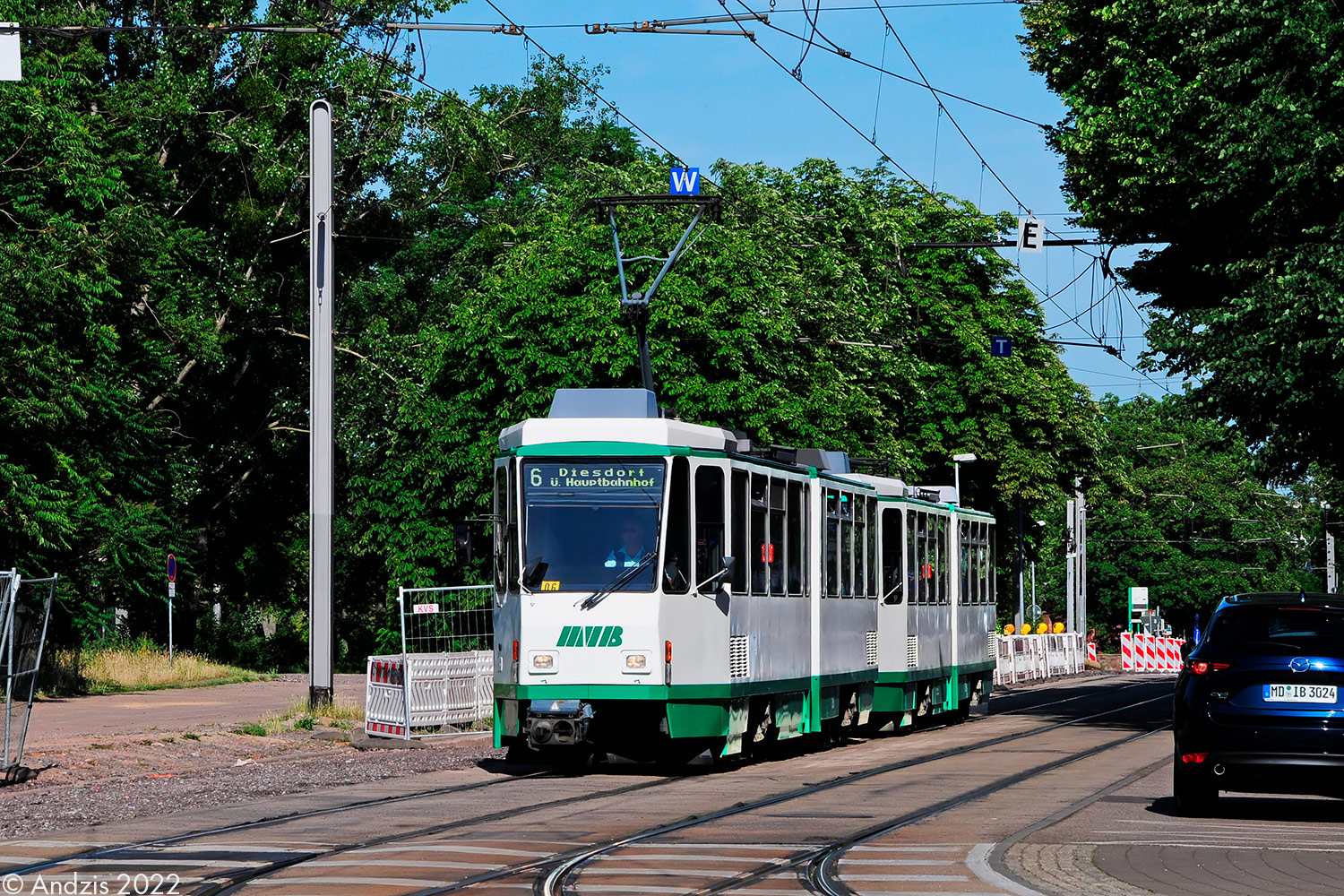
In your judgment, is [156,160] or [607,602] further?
[156,160]

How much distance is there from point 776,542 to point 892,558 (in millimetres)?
5386

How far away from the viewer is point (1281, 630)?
13.8 m

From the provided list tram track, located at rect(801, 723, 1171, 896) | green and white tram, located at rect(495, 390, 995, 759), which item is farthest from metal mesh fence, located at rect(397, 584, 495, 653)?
tram track, located at rect(801, 723, 1171, 896)

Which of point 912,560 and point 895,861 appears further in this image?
point 912,560

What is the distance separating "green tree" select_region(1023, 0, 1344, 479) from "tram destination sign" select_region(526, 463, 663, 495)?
9406 mm

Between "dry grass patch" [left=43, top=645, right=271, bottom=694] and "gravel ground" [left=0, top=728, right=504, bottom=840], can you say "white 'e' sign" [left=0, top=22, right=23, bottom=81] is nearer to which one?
"gravel ground" [left=0, top=728, right=504, bottom=840]

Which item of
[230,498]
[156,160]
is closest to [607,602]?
[156,160]

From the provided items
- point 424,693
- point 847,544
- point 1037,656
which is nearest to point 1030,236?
point 847,544

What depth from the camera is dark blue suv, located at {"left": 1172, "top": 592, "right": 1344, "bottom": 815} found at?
1329 centimetres

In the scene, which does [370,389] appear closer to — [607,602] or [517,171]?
[517,171]

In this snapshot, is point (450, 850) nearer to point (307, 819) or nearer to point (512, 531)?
point (307, 819)

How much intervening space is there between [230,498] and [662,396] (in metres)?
16.0

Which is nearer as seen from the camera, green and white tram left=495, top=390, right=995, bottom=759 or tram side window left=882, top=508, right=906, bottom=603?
green and white tram left=495, top=390, right=995, bottom=759

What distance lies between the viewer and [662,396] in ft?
138
